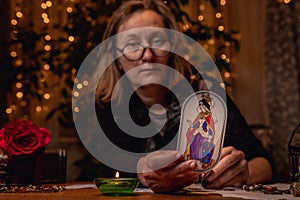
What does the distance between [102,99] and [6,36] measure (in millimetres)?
1219

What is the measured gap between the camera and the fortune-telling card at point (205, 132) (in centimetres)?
103

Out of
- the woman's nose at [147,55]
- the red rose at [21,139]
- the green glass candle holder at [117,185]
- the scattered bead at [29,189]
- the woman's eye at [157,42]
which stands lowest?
the scattered bead at [29,189]

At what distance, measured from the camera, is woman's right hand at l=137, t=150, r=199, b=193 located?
3.34 feet

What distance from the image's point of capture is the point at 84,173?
2.26 metres

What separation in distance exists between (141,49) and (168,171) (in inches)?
27.3

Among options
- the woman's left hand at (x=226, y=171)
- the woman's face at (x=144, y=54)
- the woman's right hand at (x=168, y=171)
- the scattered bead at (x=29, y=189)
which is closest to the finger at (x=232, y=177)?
the woman's left hand at (x=226, y=171)

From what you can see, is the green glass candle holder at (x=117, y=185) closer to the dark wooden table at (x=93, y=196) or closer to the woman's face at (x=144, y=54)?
the dark wooden table at (x=93, y=196)

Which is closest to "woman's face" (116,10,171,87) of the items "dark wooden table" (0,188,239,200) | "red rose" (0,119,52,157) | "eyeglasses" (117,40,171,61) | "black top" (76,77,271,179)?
"eyeglasses" (117,40,171,61)

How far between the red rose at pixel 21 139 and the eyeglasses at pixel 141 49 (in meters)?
0.53

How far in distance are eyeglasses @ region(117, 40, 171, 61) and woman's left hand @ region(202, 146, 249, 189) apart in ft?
1.90

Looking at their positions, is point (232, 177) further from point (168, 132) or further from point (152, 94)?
point (152, 94)

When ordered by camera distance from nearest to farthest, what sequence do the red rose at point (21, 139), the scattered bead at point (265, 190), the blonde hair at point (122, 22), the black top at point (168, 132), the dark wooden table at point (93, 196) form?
the dark wooden table at point (93, 196), the scattered bead at point (265, 190), the red rose at point (21, 139), the black top at point (168, 132), the blonde hair at point (122, 22)

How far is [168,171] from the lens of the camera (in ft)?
3.41

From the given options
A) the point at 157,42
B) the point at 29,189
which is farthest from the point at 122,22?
the point at 29,189
